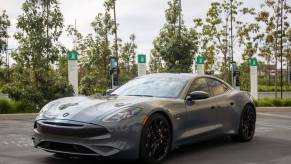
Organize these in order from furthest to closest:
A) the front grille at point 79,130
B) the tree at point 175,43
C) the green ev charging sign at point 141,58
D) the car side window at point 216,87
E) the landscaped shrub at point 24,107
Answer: the tree at point 175,43 → the green ev charging sign at point 141,58 → the landscaped shrub at point 24,107 → the car side window at point 216,87 → the front grille at point 79,130

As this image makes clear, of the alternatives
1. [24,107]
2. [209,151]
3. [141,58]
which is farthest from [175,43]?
[209,151]

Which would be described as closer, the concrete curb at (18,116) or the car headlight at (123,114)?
the car headlight at (123,114)

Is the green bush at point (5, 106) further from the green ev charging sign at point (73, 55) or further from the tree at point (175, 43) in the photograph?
the tree at point (175, 43)

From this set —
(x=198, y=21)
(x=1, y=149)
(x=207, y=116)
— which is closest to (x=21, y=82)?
(x=1, y=149)

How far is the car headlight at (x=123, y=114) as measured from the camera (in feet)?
21.3

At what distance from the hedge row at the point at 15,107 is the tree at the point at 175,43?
8.12 m

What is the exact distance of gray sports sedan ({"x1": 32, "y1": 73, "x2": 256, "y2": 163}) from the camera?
6418 millimetres

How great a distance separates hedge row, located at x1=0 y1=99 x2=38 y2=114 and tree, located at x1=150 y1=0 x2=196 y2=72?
26.6 ft

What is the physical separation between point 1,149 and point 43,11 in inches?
385

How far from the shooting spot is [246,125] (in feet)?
31.2

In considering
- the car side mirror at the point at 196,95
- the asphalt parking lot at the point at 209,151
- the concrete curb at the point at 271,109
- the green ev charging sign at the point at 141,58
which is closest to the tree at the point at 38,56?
the green ev charging sign at the point at 141,58

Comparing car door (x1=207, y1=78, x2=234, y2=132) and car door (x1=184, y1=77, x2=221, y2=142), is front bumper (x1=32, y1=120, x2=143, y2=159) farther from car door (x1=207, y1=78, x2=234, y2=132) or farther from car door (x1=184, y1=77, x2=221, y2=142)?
car door (x1=207, y1=78, x2=234, y2=132)

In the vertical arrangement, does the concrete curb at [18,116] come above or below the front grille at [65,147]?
below

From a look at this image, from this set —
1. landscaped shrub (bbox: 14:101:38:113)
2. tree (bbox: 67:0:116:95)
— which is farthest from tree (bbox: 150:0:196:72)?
landscaped shrub (bbox: 14:101:38:113)
